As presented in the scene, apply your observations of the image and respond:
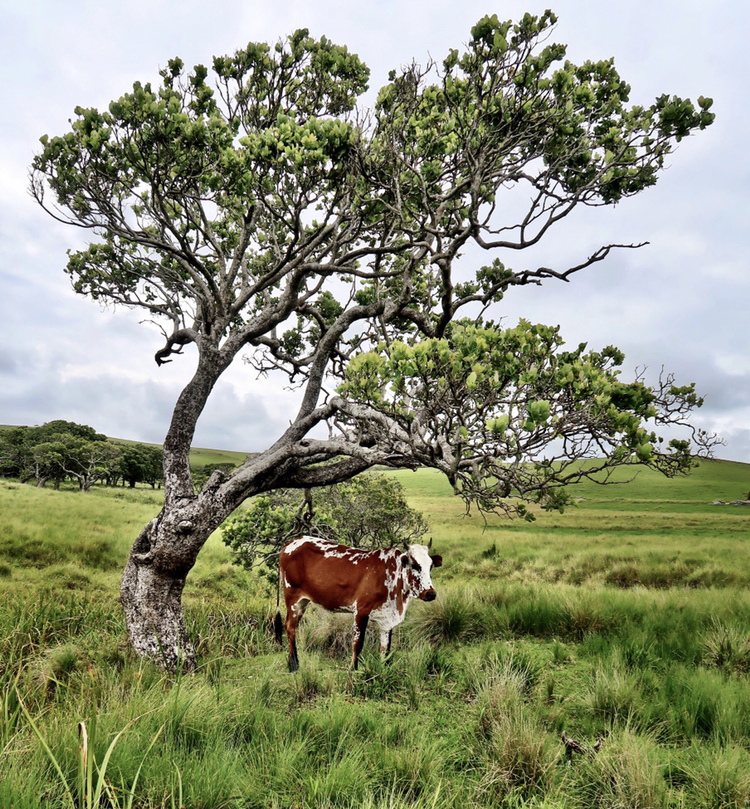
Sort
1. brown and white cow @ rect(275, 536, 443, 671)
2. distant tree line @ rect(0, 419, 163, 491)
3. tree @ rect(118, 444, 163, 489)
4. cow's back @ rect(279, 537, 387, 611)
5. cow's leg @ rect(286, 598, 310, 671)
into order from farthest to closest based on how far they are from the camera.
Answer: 1. tree @ rect(118, 444, 163, 489)
2. distant tree line @ rect(0, 419, 163, 491)
3. cow's leg @ rect(286, 598, 310, 671)
4. cow's back @ rect(279, 537, 387, 611)
5. brown and white cow @ rect(275, 536, 443, 671)

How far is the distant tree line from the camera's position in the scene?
57.6 metres

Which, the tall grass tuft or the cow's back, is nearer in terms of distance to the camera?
the tall grass tuft

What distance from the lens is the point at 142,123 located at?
7.91 m

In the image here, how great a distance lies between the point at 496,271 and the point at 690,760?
373 inches

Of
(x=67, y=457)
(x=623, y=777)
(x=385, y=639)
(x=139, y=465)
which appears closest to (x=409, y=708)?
(x=385, y=639)

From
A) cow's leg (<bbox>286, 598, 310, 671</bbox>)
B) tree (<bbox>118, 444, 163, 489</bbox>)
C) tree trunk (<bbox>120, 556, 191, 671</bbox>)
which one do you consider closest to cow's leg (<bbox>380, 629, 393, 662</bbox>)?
cow's leg (<bbox>286, 598, 310, 671</bbox>)

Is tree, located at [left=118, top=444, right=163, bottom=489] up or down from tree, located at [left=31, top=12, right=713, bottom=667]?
down

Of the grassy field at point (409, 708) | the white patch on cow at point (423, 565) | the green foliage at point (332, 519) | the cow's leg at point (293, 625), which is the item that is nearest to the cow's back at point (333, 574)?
the cow's leg at point (293, 625)

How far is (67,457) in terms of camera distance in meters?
58.0

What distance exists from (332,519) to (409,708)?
6.47 meters

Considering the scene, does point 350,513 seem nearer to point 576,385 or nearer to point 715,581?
point 576,385

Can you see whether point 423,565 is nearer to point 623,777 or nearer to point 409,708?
point 409,708

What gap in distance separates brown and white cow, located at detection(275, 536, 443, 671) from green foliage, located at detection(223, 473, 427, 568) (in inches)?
126

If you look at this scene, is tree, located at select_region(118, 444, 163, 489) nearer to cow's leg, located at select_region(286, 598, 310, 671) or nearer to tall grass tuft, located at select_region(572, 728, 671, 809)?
cow's leg, located at select_region(286, 598, 310, 671)
